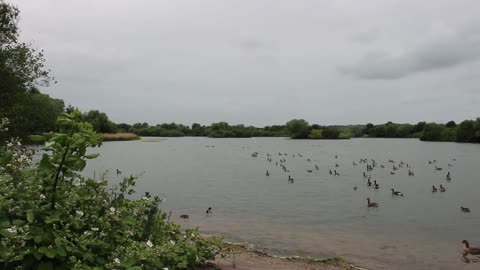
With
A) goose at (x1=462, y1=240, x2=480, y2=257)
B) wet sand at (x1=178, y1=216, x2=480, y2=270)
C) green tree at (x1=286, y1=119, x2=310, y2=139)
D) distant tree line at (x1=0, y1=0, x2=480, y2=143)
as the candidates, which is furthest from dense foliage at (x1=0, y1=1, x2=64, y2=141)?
green tree at (x1=286, y1=119, x2=310, y2=139)

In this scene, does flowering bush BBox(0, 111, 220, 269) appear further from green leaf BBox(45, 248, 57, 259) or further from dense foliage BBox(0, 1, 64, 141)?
dense foliage BBox(0, 1, 64, 141)

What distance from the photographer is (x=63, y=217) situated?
4277mm

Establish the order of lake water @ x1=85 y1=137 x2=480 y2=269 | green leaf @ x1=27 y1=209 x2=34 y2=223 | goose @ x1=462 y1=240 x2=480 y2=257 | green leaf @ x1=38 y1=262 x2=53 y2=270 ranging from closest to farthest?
green leaf @ x1=27 y1=209 x2=34 y2=223, green leaf @ x1=38 y1=262 x2=53 y2=270, goose @ x1=462 y1=240 x2=480 y2=257, lake water @ x1=85 y1=137 x2=480 y2=269

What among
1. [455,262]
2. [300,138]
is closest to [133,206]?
[455,262]

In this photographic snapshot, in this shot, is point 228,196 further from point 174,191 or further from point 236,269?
point 236,269

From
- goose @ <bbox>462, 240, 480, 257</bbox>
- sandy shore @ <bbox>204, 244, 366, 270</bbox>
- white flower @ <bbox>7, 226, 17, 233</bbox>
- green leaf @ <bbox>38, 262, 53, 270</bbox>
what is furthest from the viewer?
goose @ <bbox>462, 240, 480, 257</bbox>

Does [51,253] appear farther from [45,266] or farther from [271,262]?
[271,262]

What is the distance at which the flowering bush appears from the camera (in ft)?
12.3

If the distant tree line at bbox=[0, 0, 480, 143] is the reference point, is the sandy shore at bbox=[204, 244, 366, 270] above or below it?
below

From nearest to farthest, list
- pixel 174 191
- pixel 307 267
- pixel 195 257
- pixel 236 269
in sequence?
pixel 195 257
pixel 236 269
pixel 307 267
pixel 174 191

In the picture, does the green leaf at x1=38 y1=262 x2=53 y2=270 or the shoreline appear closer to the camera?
the green leaf at x1=38 y1=262 x2=53 y2=270

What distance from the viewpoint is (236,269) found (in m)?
7.97

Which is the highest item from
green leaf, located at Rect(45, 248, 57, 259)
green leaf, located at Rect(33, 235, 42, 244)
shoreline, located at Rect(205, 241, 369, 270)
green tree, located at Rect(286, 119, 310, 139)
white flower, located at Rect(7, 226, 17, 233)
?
green tree, located at Rect(286, 119, 310, 139)

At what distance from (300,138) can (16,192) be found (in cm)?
15965
